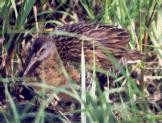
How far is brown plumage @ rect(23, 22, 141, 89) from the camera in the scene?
408 centimetres

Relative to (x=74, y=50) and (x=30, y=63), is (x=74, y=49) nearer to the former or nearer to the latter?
(x=74, y=50)

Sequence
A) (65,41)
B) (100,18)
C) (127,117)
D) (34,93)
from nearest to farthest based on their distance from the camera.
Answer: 1. (127,117)
2. (34,93)
3. (65,41)
4. (100,18)

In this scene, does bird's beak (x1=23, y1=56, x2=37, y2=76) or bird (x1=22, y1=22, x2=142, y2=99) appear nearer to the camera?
bird's beak (x1=23, y1=56, x2=37, y2=76)

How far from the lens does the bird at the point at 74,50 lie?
160 inches

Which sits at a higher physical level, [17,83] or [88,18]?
[88,18]

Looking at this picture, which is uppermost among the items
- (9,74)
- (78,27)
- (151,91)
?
(78,27)

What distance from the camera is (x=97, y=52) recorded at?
412cm

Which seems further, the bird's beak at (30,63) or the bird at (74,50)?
the bird at (74,50)

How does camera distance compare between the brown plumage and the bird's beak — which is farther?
the brown plumage

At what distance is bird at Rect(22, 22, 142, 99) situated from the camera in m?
4.07

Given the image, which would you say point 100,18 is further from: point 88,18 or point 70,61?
point 70,61

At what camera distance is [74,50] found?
4.16m

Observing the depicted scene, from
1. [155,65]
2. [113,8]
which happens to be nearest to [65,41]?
[113,8]

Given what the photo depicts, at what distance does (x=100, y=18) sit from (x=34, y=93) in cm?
91
